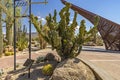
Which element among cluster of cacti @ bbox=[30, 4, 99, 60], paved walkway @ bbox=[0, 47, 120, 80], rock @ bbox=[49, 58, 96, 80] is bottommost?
paved walkway @ bbox=[0, 47, 120, 80]

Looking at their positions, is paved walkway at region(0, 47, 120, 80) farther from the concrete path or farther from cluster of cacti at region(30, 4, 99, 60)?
cluster of cacti at region(30, 4, 99, 60)

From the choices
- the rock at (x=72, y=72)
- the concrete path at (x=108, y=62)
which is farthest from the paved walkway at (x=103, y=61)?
the rock at (x=72, y=72)

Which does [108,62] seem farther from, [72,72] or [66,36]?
[72,72]

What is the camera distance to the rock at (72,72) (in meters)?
8.57

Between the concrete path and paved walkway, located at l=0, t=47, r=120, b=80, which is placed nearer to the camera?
the concrete path

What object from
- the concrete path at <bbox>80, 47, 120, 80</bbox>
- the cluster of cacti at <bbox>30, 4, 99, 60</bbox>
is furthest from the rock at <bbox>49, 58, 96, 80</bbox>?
the cluster of cacti at <bbox>30, 4, 99, 60</bbox>

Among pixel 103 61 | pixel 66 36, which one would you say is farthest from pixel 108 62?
pixel 66 36

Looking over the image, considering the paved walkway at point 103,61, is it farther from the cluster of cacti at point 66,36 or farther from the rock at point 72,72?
the cluster of cacti at point 66,36

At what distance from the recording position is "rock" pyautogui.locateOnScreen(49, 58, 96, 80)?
8570 millimetres

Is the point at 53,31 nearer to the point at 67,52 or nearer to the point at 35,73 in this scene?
the point at 67,52

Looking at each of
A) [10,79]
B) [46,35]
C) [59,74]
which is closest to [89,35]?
[46,35]

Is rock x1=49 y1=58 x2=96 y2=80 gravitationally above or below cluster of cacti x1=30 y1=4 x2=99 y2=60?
below

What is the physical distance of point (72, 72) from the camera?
8.70m

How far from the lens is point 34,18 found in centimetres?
1079
